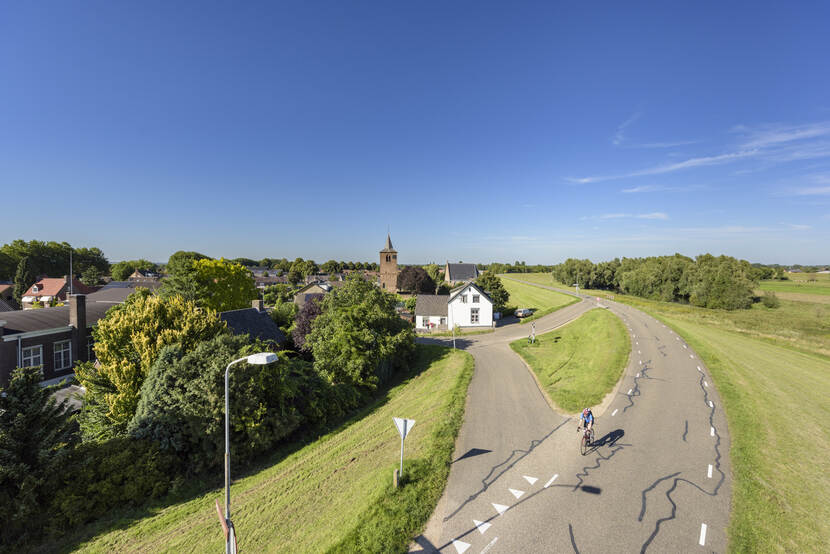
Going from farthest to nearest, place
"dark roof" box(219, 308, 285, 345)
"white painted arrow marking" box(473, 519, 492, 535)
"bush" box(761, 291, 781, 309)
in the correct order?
"bush" box(761, 291, 781, 309), "dark roof" box(219, 308, 285, 345), "white painted arrow marking" box(473, 519, 492, 535)

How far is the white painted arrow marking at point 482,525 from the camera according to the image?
9.46 metres

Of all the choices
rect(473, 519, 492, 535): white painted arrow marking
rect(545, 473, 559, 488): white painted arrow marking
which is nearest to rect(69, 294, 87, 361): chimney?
rect(473, 519, 492, 535): white painted arrow marking

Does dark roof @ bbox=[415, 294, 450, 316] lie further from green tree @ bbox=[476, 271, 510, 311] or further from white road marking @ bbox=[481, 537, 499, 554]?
white road marking @ bbox=[481, 537, 499, 554]

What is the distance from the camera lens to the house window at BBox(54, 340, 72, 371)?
1164 inches

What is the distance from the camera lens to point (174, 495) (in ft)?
49.1

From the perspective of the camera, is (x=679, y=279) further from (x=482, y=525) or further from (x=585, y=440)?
(x=482, y=525)

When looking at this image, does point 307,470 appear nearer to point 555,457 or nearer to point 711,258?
point 555,457

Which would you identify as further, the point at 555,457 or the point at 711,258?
the point at 711,258

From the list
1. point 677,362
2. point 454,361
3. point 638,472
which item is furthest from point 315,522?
point 677,362

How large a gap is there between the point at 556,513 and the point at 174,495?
1632 cm

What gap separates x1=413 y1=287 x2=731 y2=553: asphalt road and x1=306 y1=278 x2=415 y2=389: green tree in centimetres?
993

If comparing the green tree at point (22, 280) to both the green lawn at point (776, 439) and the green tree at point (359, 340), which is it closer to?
the green tree at point (359, 340)

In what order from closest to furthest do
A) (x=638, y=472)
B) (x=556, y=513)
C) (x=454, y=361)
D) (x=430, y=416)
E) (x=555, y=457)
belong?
(x=556, y=513), (x=638, y=472), (x=555, y=457), (x=430, y=416), (x=454, y=361)

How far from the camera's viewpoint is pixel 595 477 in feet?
38.5
